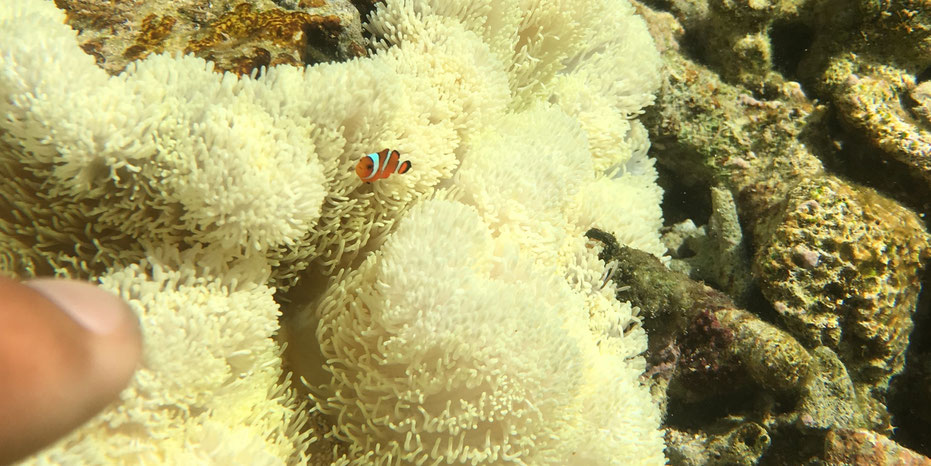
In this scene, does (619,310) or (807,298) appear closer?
(619,310)

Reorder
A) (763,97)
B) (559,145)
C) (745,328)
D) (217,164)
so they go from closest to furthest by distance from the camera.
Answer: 1. (217,164)
2. (559,145)
3. (745,328)
4. (763,97)

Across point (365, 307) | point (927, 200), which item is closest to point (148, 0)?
point (365, 307)

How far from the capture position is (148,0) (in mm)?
1567

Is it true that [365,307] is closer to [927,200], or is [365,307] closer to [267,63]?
[267,63]

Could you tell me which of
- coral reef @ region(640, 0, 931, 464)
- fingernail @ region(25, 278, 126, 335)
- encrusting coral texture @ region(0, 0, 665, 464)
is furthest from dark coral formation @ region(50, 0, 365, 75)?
coral reef @ region(640, 0, 931, 464)

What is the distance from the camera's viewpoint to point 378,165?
1.42m

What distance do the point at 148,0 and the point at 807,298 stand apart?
2978mm

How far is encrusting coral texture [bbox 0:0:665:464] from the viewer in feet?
3.72

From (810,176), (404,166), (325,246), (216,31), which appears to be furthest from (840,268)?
(216,31)

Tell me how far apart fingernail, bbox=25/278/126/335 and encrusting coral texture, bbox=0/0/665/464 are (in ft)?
2.06

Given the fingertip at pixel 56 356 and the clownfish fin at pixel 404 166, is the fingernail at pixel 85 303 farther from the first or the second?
the clownfish fin at pixel 404 166

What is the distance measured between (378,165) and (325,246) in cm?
35

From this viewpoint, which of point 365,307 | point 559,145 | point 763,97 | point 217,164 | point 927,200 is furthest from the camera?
point 763,97

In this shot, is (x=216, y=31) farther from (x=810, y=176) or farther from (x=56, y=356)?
(x=810, y=176)
